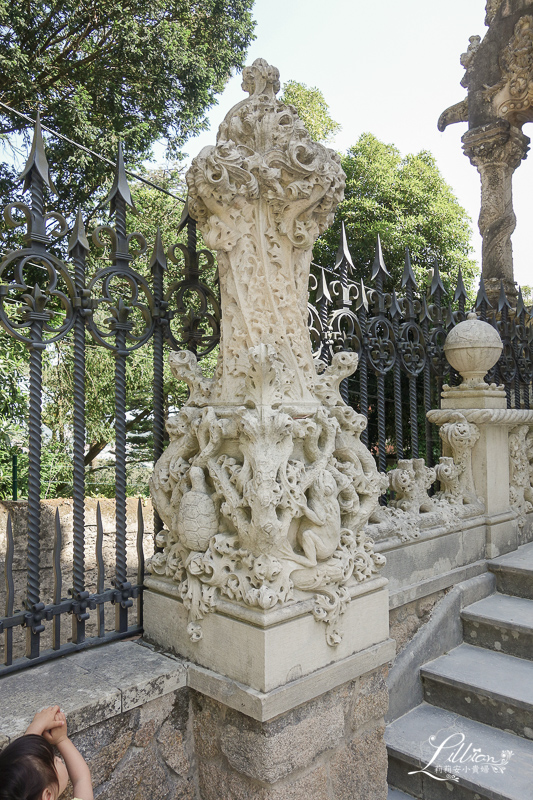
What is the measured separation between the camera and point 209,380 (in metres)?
2.44

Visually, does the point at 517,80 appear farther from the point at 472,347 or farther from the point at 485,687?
the point at 485,687

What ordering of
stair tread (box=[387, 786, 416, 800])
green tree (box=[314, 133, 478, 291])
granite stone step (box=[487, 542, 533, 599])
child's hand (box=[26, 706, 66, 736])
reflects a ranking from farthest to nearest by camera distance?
green tree (box=[314, 133, 478, 291]) < granite stone step (box=[487, 542, 533, 599]) < stair tread (box=[387, 786, 416, 800]) < child's hand (box=[26, 706, 66, 736])

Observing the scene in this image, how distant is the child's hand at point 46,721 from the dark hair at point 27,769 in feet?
0.16

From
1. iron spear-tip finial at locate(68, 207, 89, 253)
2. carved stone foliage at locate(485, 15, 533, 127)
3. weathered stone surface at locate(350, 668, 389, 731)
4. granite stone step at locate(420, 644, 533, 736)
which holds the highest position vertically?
carved stone foliage at locate(485, 15, 533, 127)

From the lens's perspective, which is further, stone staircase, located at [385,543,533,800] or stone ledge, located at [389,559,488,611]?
stone ledge, located at [389,559,488,611]

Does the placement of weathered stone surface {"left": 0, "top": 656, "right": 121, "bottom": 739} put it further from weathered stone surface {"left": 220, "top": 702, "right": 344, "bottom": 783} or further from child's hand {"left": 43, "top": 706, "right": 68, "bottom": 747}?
weathered stone surface {"left": 220, "top": 702, "right": 344, "bottom": 783}

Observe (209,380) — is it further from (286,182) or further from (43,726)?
(43,726)

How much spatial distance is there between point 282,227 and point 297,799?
2.18 metres

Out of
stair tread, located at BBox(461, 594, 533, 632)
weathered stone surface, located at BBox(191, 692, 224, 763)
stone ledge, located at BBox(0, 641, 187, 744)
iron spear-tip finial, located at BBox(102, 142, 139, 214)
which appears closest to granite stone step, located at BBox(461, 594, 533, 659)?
stair tread, located at BBox(461, 594, 533, 632)

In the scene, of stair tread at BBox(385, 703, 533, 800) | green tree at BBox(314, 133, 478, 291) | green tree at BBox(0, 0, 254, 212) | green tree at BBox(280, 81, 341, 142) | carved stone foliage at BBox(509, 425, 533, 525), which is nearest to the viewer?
stair tread at BBox(385, 703, 533, 800)

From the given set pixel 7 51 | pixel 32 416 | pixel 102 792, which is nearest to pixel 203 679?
pixel 102 792

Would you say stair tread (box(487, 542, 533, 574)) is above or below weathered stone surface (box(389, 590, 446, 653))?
above

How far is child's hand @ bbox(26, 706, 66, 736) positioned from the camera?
63.9 inches

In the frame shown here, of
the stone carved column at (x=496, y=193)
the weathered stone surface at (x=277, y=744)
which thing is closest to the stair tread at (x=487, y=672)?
the weathered stone surface at (x=277, y=744)
